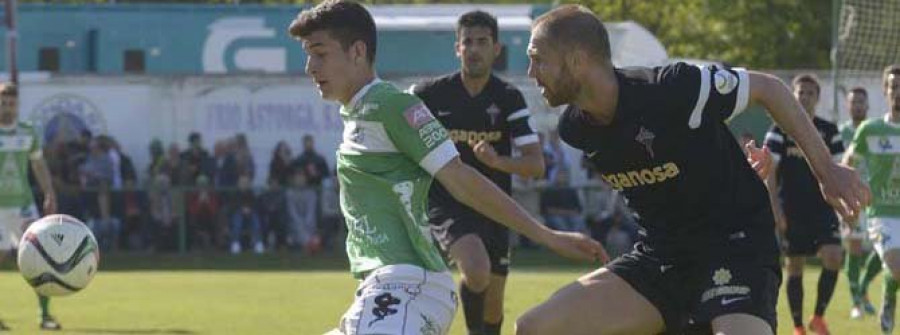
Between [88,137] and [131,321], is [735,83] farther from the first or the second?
[88,137]

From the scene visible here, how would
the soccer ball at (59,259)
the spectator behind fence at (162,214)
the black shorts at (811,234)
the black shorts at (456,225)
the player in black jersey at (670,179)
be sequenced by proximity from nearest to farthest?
the player in black jersey at (670,179) → the black shorts at (456,225) → the soccer ball at (59,259) → the black shorts at (811,234) → the spectator behind fence at (162,214)

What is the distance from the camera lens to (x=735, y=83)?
768 cm

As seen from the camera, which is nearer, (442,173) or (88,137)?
(442,173)

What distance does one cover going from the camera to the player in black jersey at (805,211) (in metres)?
16.0

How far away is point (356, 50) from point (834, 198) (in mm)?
1932

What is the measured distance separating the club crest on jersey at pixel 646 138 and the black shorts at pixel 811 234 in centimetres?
894

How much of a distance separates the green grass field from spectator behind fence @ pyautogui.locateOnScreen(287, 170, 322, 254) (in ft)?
1.19

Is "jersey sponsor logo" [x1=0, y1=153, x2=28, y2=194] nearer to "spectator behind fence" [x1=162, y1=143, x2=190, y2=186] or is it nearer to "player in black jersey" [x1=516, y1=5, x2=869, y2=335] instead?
"spectator behind fence" [x1=162, y1=143, x2=190, y2=186]

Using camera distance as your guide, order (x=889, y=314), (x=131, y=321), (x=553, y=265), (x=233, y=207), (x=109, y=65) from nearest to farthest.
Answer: (x=889, y=314)
(x=131, y=321)
(x=553, y=265)
(x=233, y=207)
(x=109, y=65)

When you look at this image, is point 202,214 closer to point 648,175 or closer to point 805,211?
point 805,211

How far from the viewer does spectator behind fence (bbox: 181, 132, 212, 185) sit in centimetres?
2898

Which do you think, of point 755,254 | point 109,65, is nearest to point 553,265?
point 109,65

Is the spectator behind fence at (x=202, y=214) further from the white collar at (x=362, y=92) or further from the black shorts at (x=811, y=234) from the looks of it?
the white collar at (x=362, y=92)

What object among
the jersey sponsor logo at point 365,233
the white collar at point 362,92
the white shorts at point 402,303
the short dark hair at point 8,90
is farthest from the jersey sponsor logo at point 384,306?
the short dark hair at point 8,90
